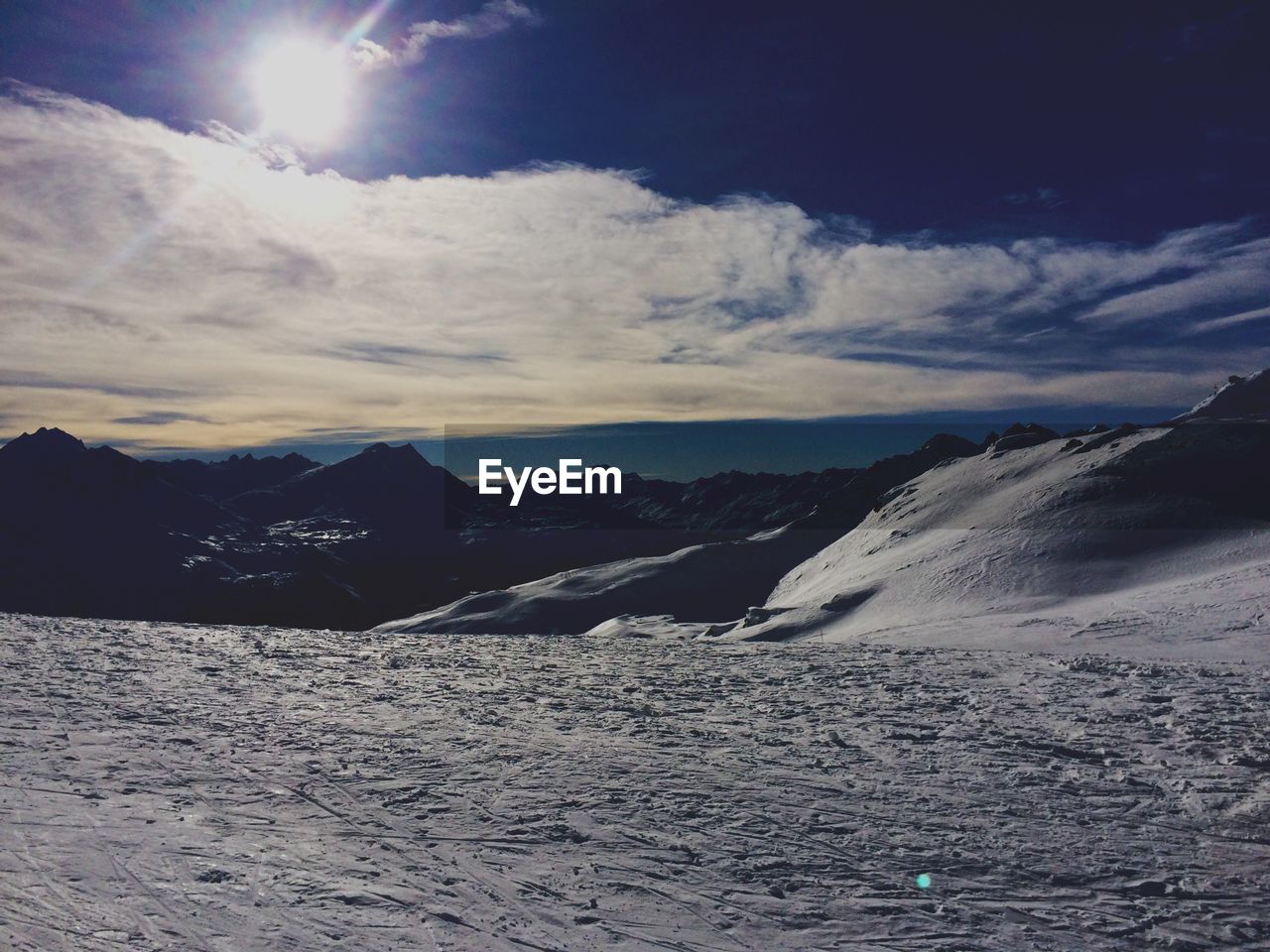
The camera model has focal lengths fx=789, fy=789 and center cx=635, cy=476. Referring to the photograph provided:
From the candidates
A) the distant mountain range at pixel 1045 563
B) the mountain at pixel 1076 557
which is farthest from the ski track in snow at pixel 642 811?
the distant mountain range at pixel 1045 563

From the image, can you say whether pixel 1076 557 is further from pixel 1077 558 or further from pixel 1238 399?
pixel 1238 399

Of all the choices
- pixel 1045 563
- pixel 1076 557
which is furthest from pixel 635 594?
pixel 1076 557

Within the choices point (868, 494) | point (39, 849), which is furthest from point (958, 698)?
point (868, 494)

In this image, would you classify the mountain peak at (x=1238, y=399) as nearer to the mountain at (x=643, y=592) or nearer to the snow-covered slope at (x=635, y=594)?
the mountain at (x=643, y=592)

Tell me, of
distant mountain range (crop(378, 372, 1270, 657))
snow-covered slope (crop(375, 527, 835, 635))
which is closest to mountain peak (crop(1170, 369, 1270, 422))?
distant mountain range (crop(378, 372, 1270, 657))

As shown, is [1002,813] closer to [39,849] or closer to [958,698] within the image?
[958,698]

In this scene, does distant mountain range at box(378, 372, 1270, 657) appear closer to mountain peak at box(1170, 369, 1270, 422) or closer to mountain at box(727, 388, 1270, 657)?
mountain at box(727, 388, 1270, 657)

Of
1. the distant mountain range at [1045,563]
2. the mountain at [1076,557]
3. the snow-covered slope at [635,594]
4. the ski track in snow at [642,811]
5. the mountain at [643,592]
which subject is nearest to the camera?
the ski track in snow at [642,811]
